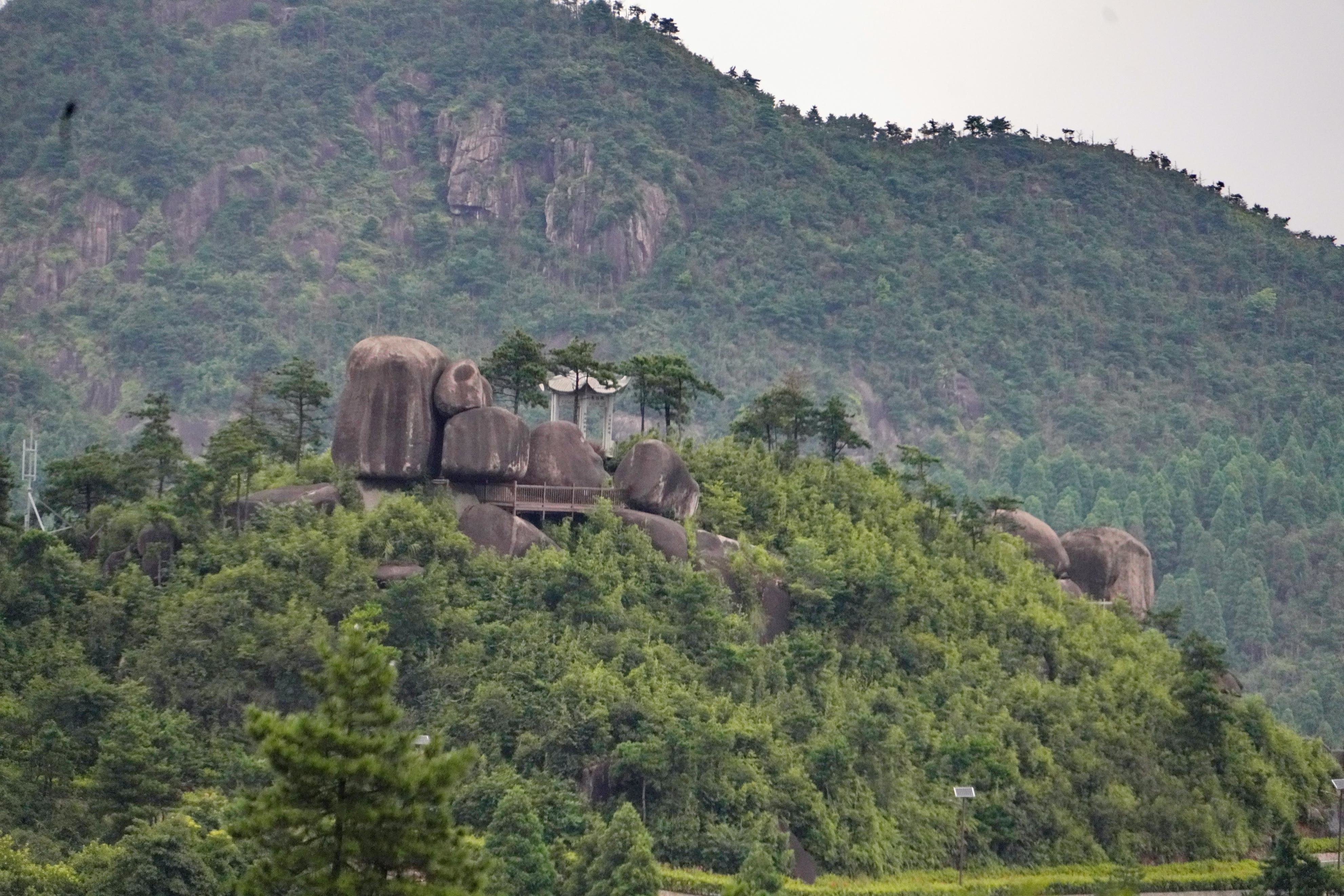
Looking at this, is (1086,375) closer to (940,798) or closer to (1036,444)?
(1036,444)

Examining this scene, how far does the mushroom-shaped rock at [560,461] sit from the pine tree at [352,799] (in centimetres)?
2000

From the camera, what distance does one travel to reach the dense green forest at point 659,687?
119ft

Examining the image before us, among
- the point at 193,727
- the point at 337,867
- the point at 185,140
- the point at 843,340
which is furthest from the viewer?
the point at 185,140

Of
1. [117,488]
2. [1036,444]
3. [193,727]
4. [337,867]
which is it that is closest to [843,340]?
[1036,444]

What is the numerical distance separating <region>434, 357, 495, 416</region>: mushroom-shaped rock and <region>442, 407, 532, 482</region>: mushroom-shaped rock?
151 millimetres

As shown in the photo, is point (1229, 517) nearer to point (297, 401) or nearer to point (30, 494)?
point (297, 401)

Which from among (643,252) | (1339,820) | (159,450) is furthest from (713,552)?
(643,252)

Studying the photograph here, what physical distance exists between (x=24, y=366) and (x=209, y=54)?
27.7m

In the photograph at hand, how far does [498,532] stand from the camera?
41.9 meters

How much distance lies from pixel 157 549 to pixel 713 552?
32.8 ft

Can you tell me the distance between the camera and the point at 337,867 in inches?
886

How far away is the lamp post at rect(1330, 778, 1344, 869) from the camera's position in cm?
4144

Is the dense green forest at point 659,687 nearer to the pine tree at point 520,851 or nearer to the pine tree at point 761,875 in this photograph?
the pine tree at point 520,851

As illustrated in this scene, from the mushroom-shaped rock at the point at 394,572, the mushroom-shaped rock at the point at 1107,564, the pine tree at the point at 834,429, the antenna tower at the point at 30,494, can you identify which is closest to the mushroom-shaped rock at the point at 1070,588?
the mushroom-shaped rock at the point at 1107,564
